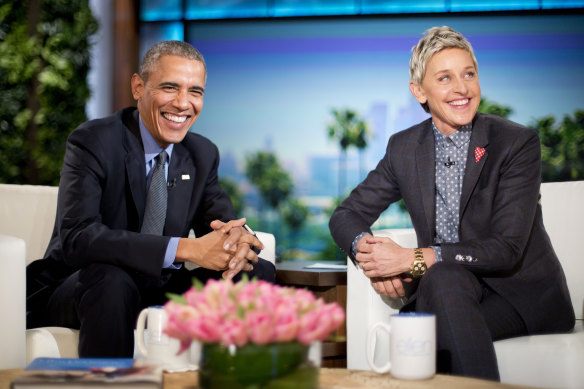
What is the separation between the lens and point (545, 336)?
1991mm

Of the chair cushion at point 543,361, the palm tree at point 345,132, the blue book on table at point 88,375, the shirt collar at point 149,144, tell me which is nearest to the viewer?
the blue book on table at point 88,375

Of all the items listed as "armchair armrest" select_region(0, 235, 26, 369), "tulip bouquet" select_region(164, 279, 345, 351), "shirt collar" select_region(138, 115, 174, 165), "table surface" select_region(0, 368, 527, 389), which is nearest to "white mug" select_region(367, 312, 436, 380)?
"table surface" select_region(0, 368, 527, 389)

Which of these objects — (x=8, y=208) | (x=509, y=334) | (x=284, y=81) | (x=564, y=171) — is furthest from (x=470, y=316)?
(x=284, y=81)

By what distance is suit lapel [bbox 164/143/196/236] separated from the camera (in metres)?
2.31

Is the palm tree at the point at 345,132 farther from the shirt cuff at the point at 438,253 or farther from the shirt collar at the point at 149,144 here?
the shirt cuff at the point at 438,253

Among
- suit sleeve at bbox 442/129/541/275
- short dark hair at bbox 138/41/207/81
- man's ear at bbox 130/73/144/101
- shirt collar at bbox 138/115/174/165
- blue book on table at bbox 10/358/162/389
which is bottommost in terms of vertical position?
blue book on table at bbox 10/358/162/389

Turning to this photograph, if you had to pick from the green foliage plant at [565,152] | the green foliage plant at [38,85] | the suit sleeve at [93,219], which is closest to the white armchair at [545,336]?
the suit sleeve at [93,219]

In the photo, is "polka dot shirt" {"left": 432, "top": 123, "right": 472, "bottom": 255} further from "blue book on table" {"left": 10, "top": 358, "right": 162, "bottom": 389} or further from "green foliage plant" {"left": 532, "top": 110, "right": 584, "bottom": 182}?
"green foliage plant" {"left": 532, "top": 110, "right": 584, "bottom": 182}

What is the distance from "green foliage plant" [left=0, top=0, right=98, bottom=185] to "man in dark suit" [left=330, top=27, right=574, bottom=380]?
3707 millimetres

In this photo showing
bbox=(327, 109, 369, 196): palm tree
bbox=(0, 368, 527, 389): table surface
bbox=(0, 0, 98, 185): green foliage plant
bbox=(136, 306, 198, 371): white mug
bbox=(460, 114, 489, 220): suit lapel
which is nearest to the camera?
bbox=(0, 368, 527, 389): table surface

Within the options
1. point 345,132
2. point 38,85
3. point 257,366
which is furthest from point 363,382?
point 345,132

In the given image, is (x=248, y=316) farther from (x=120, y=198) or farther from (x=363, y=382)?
(x=120, y=198)

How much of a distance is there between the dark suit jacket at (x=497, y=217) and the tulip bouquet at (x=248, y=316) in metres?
1.05

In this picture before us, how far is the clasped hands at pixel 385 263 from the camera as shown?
2.04 metres
